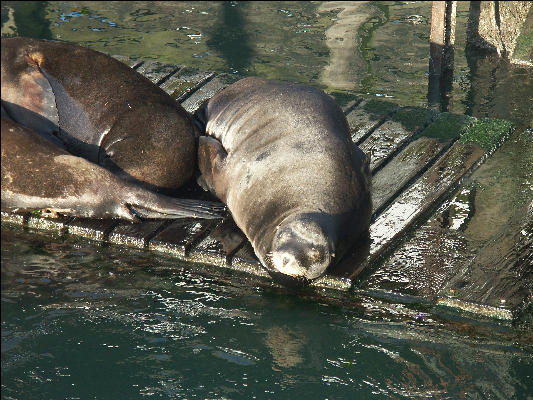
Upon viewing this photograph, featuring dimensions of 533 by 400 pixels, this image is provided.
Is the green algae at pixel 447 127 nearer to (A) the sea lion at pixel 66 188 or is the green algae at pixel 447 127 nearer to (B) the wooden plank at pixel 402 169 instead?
(B) the wooden plank at pixel 402 169

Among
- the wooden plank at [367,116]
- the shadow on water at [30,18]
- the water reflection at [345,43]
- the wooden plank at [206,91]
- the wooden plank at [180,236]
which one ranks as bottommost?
the shadow on water at [30,18]

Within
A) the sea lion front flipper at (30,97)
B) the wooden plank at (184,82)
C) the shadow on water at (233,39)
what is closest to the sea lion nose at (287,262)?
the sea lion front flipper at (30,97)

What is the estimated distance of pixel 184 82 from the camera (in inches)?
321

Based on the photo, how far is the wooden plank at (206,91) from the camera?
7679 mm

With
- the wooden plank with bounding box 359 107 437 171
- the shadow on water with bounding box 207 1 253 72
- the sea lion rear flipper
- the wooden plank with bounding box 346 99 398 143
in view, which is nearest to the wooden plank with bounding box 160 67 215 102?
the wooden plank with bounding box 346 99 398 143

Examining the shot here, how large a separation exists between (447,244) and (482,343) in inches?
37.2

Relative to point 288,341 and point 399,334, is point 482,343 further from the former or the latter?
point 288,341

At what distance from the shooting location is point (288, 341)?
5078mm

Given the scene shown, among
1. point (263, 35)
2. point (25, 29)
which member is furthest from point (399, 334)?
point (25, 29)

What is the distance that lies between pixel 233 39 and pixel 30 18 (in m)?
2.74

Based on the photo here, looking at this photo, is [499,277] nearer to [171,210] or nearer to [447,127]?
[171,210]

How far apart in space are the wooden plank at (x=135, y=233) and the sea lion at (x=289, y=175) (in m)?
0.49

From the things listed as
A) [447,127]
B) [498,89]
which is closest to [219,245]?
[447,127]

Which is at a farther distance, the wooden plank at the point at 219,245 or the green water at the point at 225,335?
the wooden plank at the point at 219,245
